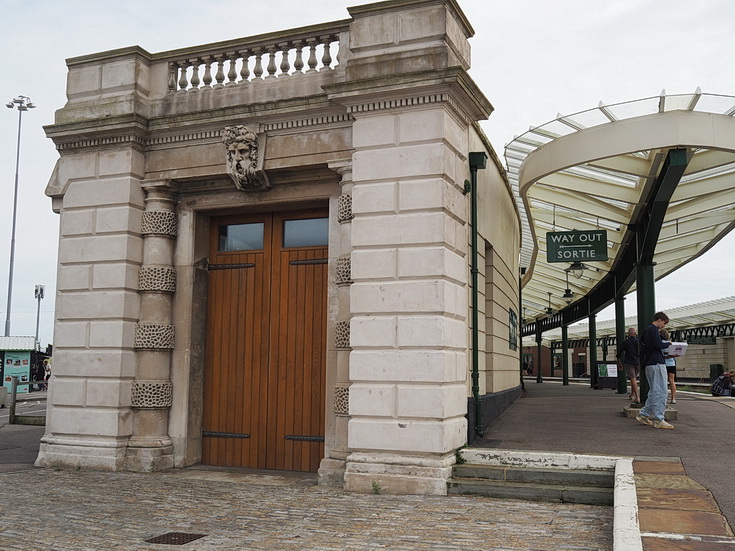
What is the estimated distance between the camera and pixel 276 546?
5.55m

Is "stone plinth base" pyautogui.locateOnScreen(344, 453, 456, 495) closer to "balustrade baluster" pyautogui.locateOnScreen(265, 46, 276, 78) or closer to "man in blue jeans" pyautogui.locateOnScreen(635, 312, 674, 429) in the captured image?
"man in blue jeans" pyautogui.locateOnScreen(635, 312, 674, 429)

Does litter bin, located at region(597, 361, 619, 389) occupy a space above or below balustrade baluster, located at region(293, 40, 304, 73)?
below

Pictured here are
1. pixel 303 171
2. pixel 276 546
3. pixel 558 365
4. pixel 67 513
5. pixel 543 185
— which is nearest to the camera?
pixel 276 546

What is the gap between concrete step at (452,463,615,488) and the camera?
7.29 meters

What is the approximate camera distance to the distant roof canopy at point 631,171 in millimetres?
10047

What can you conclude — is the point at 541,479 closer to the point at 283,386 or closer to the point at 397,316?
the point at 397,316

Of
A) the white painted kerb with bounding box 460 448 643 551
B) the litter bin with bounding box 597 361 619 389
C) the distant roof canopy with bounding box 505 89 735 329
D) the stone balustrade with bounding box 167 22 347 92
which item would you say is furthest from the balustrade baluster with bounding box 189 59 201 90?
the litter bin with bounding box 597 361 619 389

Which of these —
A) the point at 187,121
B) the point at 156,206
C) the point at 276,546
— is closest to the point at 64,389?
the point at 156,206

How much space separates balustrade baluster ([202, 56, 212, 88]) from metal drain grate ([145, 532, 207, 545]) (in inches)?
243

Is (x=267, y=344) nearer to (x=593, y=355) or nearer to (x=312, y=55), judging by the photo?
(x=312, y=55)

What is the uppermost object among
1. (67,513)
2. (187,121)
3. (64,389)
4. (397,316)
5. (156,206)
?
(187,121)

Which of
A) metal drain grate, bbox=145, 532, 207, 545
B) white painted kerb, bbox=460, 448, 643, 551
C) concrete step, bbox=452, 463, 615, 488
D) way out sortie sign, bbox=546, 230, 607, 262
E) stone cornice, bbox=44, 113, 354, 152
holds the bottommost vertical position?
metal drain grate, bbox=145, 532, 207, 545

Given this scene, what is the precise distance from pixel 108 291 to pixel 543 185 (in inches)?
330

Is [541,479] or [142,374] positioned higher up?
[142,374]
